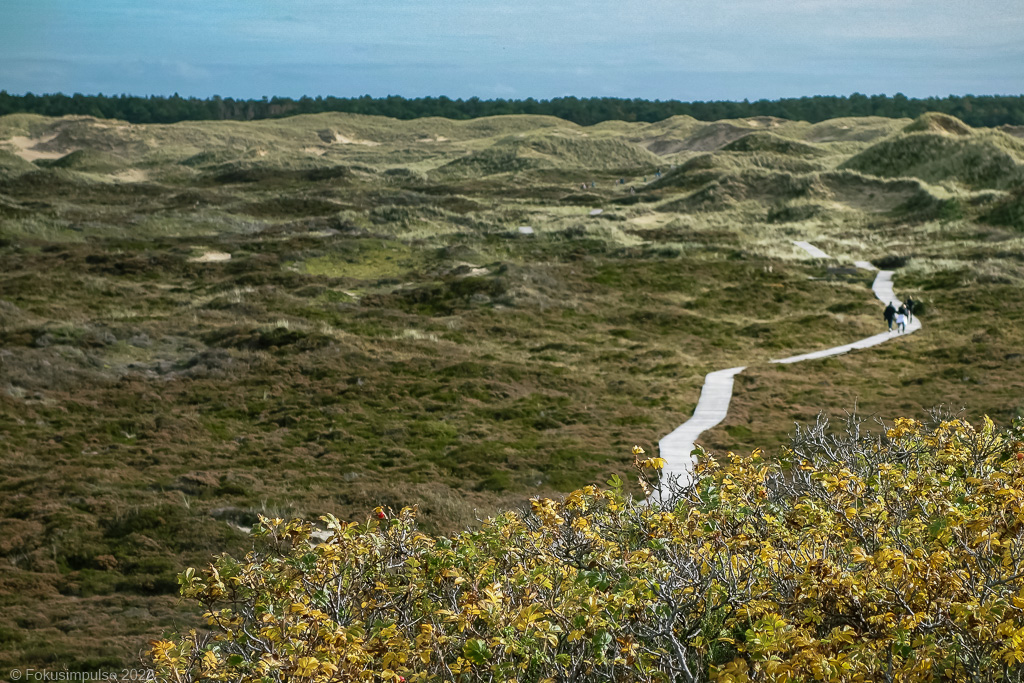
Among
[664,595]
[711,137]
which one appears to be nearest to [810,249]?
[664,595]

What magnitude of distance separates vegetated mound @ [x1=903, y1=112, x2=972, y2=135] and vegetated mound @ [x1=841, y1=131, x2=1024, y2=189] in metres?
3.83

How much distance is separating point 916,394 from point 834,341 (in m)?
11.3

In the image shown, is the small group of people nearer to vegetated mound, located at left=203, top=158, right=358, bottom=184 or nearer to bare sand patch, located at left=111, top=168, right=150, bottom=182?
vegetated mound, located at left=203, top=158, right=358, bottom=184

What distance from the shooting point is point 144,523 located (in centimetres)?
1766

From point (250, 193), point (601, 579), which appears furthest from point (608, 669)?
point (250, 193)

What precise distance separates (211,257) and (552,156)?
301 feet

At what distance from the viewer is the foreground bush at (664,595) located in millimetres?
6496

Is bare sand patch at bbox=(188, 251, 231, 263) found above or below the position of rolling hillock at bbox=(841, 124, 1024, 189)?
below

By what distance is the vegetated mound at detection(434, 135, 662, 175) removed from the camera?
450 ft

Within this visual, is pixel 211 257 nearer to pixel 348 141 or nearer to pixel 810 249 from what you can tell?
pixel 810 249

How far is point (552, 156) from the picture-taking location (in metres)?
144

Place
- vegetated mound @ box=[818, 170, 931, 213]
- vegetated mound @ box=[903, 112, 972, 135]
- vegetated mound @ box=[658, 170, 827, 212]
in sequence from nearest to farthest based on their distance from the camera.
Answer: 1. vegetated mound @ box=[818, 170, 931, 213]
2. vegetated mound @ box=[658, 170, 827, 212]
3. vegetated mound @ box=[903, 112, 972, 135]

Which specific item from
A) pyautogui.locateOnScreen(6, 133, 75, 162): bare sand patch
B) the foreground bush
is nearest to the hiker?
the foreground bush

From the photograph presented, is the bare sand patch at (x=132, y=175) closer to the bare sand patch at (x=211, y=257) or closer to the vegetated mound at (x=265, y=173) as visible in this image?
the vegetated mound at (x=265, y=173)
